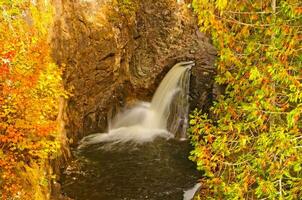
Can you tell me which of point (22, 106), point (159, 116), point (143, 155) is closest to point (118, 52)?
point (159, 116)

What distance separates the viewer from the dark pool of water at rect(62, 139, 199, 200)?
12336 mm

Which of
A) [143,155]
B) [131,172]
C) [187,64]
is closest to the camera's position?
[131,172]

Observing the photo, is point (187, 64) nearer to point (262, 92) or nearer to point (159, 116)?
point (159, 116)

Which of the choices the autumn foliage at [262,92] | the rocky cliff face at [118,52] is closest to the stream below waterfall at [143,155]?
the rocky cliff face at [118,52]

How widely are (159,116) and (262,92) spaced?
1218 cm

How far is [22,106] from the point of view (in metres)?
7.66

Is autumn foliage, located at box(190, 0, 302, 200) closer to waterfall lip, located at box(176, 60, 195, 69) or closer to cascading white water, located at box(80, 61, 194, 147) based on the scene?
cascading white water, located at box(80, 61, 194, 147)

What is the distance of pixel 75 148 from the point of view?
612 inches

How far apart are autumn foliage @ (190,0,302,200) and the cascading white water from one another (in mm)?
10041

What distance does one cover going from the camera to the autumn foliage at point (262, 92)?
220 inches

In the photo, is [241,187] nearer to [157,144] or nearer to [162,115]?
[157,144]

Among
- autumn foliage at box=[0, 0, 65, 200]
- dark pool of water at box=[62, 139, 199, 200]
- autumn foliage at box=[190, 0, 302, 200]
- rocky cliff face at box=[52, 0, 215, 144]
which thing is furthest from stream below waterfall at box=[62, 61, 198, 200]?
autumn foliage at box=[190, 0, 302, 200]

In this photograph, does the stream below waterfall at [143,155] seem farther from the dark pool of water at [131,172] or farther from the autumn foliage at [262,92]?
the autumn foliage at [262,92]

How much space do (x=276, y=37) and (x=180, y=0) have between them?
1495 centimetres
